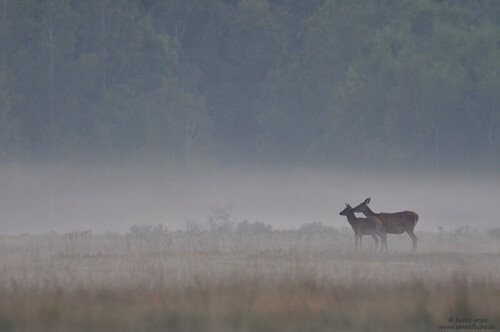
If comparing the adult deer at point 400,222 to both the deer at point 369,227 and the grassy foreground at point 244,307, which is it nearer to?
the deer at point 369,227

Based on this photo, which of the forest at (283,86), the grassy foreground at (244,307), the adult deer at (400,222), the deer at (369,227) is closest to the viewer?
the grassy foreground at (244,307)

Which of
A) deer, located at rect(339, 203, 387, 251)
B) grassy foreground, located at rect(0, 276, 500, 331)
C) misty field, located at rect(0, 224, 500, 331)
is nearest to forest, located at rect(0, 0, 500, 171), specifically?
deer, located at rect(339, 203, 387, 251)

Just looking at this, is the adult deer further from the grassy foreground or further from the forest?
the forest

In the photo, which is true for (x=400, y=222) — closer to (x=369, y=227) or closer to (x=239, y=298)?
(x=369, y=227)

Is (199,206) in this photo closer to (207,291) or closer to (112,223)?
(112,223)

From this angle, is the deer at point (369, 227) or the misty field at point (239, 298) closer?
the misty field at point (239, 298)

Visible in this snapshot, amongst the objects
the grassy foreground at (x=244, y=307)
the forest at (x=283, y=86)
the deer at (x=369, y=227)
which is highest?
the forest at (x=283, y=86)

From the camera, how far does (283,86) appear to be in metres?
69.7

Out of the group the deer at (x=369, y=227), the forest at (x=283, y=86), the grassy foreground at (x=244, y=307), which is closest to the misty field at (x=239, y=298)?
the grassy foreground at (x=244, y=307)

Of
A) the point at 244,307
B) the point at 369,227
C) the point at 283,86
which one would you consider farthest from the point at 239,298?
the point at 283,86

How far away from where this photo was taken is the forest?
62625 millimetres

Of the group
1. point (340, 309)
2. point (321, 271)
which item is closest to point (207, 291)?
point (340, 309)

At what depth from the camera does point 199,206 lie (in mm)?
64438

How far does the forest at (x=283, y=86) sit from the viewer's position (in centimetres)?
6262
